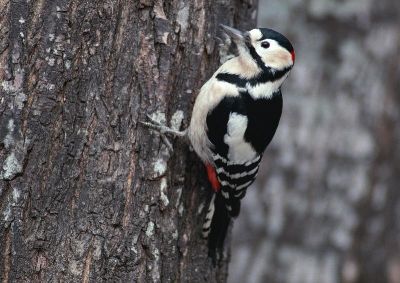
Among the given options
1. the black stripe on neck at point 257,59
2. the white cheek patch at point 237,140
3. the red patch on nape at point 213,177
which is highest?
the black stripe on neck at point 257,59

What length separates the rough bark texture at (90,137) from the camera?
3.21 meters

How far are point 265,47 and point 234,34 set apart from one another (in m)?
0.23

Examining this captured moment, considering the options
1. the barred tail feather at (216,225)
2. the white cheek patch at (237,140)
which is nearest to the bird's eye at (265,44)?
the white cheek patch at (237,140)

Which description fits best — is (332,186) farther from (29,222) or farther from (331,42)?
(29,222)

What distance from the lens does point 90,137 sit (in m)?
3.34

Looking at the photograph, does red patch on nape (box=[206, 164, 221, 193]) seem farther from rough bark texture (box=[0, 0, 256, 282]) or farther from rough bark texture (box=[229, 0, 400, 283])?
rough bark texture (box=[229, 0, 400, 283])

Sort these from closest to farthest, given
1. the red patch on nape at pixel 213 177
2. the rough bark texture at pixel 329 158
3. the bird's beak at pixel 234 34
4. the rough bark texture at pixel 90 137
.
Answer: the rough bark texture at pixel 90 137
the bird's beak at pixel 234 34
the red patch on nape at pixel 213 177
the rough bark texture at pixel 329 158

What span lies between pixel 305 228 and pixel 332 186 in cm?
39

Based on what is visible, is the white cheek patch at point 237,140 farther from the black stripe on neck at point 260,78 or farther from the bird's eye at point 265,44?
the bird's eye at point 265,44

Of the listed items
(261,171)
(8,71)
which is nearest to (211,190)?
(8,71)

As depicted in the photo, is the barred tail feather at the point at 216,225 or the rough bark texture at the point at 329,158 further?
the rough bark texture at the point at 329,158

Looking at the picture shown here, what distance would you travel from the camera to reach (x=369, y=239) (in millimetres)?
5973

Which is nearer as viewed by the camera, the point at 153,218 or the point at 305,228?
the point at 153,218

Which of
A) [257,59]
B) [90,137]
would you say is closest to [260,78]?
[257,59]
